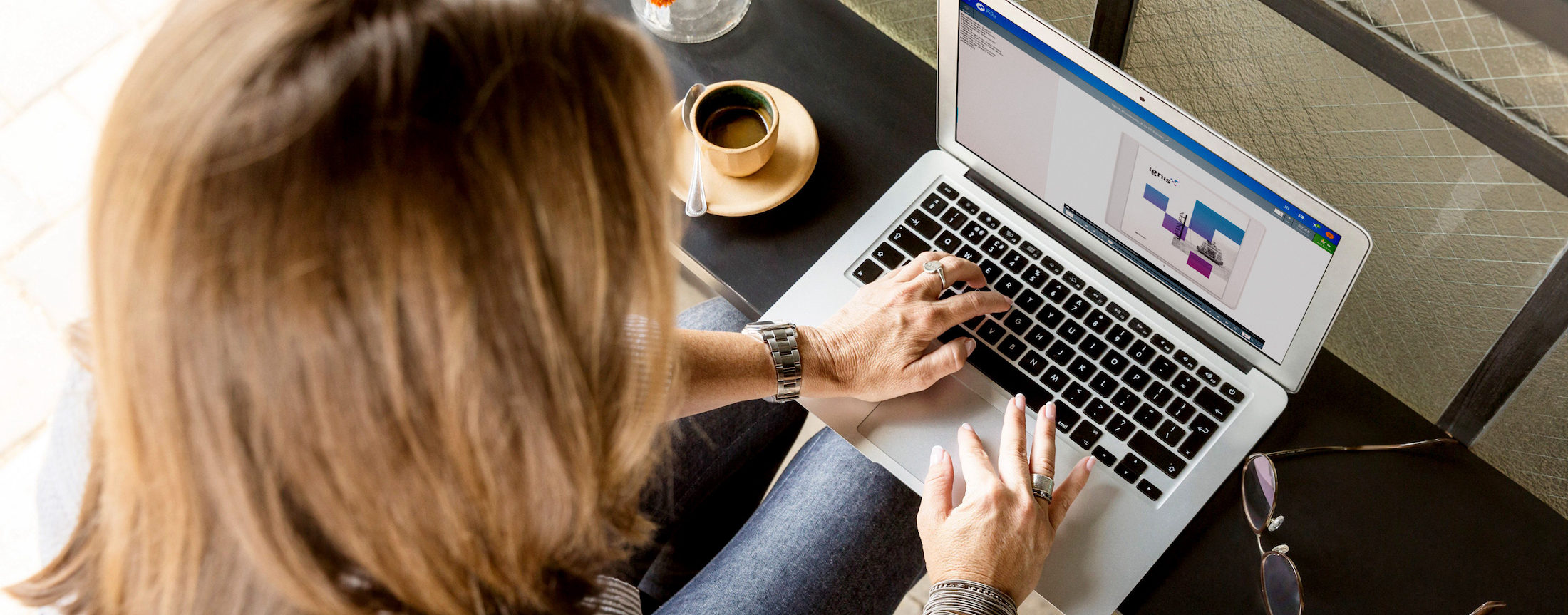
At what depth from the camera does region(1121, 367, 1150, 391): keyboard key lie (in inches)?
35.8

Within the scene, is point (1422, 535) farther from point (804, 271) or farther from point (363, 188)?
point (363, 188)

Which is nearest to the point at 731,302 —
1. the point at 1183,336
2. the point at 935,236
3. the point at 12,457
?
the point at 935,236

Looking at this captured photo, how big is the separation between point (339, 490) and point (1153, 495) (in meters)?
0.68

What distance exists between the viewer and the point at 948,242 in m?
1.00

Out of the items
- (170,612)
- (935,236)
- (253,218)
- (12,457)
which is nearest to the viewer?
(253,218)

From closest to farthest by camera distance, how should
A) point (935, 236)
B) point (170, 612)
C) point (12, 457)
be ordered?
point (170, 612), point (935, 236), point (12, 457)

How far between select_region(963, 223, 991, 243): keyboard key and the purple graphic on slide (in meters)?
0.21

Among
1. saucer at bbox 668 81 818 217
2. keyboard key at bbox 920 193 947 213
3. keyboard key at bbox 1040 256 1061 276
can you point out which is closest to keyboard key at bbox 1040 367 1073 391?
keyboard key at bbox 1040 256 1061 276

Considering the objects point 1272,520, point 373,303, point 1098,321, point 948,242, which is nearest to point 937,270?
point 948,242

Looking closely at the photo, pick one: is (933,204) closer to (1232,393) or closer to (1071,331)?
(1071,331)

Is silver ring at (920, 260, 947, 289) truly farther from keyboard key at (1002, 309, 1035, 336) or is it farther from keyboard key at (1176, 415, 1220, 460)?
keyboard key at (1176, 415, 1220, 460)

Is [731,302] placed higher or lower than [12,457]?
higher

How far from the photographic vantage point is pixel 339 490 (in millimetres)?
504

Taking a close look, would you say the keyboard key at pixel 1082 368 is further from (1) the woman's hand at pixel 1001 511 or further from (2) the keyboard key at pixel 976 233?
(2) the keyboard key at pixel 976 233
